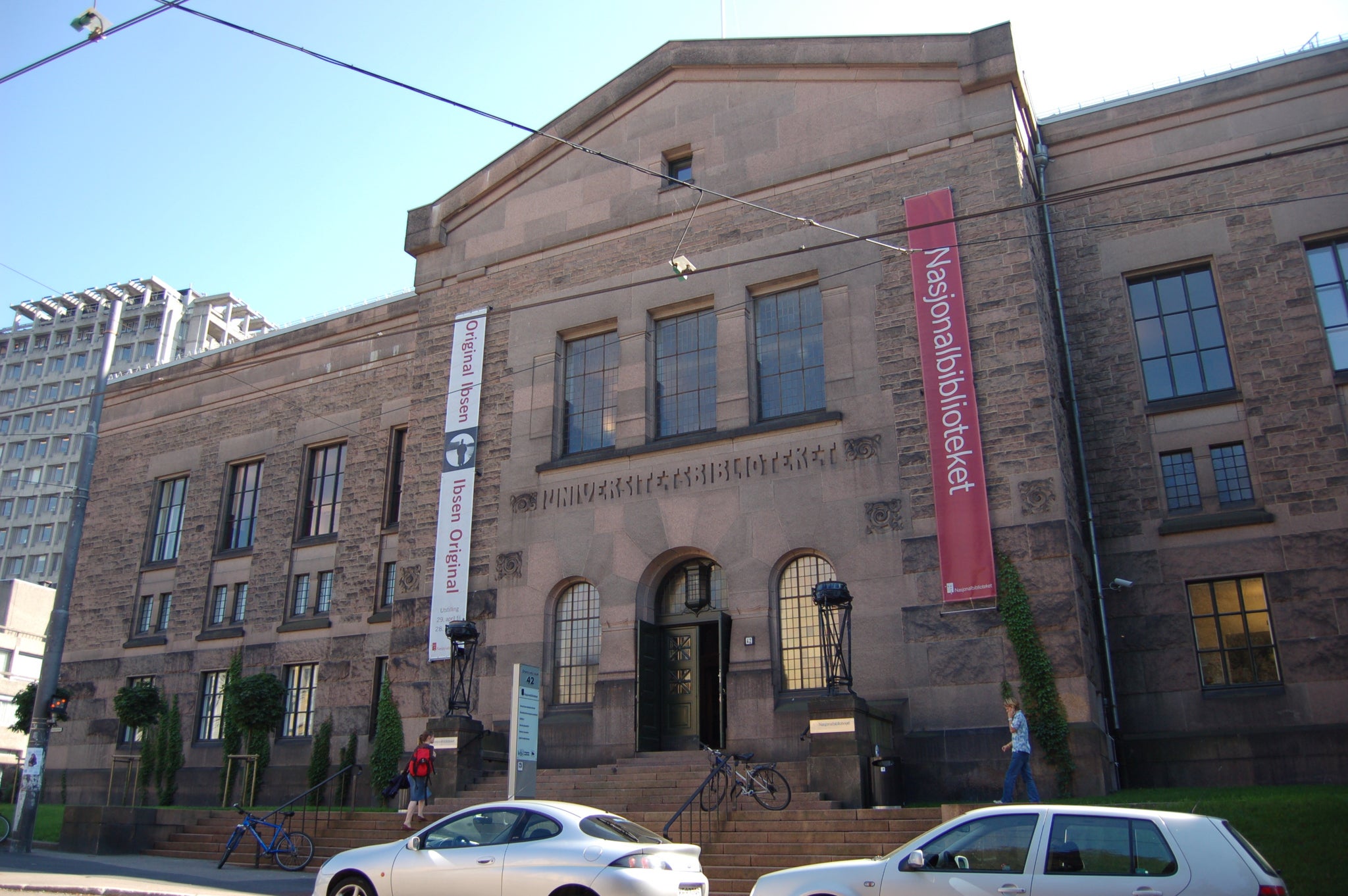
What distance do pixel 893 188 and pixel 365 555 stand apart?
15732 mm

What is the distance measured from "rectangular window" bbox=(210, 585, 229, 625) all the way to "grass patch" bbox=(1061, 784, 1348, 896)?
2388cm

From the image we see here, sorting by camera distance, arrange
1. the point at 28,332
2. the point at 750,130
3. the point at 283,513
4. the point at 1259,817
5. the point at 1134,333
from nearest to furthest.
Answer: the point at 1259,817 < the point at 1134,333 < the point at 750,130 < the point at 283,513 < the point at 28,332

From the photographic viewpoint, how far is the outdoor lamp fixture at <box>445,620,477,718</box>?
19891 millimetres

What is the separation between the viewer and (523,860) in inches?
399

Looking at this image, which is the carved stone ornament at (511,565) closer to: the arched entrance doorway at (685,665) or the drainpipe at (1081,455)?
the arched entrance doorway at (685,665)

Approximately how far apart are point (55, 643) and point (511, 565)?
8769 millimetres

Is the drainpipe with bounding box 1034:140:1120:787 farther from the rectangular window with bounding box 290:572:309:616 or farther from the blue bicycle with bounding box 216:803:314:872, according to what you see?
the rectangular window with bounding box 290:572:309:616

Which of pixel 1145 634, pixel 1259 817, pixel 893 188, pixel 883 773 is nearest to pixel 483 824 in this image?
pixel 883 773

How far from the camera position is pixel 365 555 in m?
26.9

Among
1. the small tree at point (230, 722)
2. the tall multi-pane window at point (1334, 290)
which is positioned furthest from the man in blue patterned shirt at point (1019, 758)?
the small tree at point (230, 722)

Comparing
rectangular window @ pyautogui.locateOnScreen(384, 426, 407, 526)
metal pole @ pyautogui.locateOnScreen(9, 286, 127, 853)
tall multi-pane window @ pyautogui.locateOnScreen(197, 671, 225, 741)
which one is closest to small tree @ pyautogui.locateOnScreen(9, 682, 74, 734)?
tall multi-pane window @ pyautogui.locateOnScreen(197, 671, 225, 741)

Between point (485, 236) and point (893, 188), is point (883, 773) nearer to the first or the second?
point (893, 188)

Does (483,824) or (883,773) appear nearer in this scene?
(483,824)

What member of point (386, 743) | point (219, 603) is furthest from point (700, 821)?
point (219, 603)
